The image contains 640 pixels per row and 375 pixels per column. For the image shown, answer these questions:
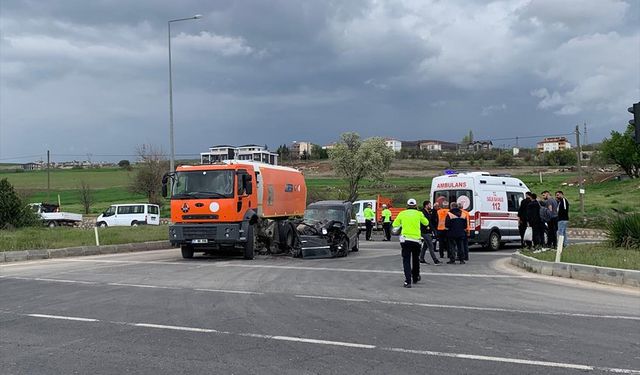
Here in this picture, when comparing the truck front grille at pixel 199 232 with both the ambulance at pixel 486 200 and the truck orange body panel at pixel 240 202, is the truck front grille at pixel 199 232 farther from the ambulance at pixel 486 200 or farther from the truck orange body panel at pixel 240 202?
the ambulance at pixel 486 200

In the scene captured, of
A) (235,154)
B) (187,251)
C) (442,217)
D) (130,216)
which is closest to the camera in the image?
(442,217)

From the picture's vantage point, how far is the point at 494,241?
21.8 m

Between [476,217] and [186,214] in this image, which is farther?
[476,217]

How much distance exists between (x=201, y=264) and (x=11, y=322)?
358 inches

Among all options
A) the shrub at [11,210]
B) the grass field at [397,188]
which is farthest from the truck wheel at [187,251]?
the grass field at [397,188]

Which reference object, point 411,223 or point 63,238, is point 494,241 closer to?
point 411,223

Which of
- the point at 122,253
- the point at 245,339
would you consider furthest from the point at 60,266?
the point at 245,339

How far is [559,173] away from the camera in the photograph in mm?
77812

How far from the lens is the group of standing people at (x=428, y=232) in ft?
39.7

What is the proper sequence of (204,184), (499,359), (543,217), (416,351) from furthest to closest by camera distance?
1. (543,217)
2. (204,184)
3. (416,351)
4. (499,359)

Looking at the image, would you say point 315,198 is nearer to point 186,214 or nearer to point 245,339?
point 186,214

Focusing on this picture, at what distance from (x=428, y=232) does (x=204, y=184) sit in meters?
7.05

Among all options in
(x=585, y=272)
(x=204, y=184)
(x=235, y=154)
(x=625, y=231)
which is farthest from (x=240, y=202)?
(x=625, y=231)

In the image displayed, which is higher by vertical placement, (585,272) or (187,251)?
(187,251)
